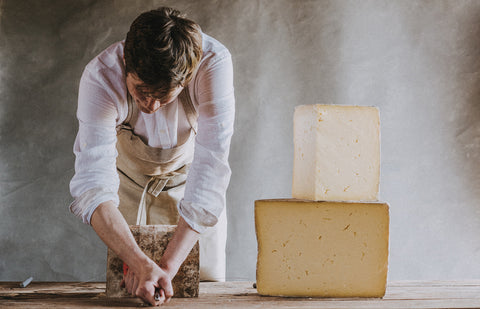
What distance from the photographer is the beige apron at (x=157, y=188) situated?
1642 mm

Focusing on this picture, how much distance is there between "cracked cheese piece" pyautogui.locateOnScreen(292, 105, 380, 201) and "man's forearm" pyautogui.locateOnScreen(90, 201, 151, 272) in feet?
1.60

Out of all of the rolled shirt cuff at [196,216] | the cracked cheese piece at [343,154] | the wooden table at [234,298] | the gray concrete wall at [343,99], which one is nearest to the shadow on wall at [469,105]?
the gray concrete wall at [343,99]

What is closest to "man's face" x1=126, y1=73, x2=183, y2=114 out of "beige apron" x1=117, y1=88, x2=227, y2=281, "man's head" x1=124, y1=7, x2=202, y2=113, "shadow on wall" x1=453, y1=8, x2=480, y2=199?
"man's head" x1=124, y1=7, x2=202, y2=113

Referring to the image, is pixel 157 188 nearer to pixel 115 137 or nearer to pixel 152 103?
pixel 115 137

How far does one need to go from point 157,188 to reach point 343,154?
0.81 meters

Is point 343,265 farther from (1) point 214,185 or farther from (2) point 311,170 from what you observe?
(1) point 214,185

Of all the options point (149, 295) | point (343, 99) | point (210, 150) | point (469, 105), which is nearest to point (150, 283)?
point (149, 295)

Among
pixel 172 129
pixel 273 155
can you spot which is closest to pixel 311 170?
pixel 172 129

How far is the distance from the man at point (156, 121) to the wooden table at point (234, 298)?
0.32 ft

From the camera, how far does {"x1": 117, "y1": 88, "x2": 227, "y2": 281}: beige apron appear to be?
1.64m

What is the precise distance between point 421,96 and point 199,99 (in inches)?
63.8

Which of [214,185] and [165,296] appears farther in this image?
[214,185]

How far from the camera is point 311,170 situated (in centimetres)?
128

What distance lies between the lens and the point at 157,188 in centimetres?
180
